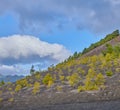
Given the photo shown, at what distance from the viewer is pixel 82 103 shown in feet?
81.3

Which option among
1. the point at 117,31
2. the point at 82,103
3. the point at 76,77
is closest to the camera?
the point at 82,103

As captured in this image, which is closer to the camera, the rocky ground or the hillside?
the rocky ground

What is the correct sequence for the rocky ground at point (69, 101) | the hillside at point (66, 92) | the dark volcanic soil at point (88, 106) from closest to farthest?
the dark volcanic soil at point (88, 106) → the rocky ground at point (69, 101) → the hillside at point (66, 92)

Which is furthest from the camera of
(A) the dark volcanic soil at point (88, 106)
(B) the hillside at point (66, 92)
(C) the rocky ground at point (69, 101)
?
(B) the hillside at point (66, 92)

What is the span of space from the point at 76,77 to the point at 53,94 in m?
4.58

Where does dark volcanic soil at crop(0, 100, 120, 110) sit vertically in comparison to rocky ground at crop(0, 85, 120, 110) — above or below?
below

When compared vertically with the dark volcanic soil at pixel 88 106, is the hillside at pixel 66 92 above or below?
above

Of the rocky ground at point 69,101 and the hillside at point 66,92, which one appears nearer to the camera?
the rocky ground at point 69,101

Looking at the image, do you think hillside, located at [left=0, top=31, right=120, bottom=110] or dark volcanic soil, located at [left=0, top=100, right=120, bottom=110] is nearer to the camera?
dark volcanic soil, located at [left=0, top=100, right=120, bottom=110]

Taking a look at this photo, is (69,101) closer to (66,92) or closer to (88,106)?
(66,92)

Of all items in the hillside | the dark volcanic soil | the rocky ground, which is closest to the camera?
the dark volcanic soil

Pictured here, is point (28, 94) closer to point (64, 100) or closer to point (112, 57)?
point (64, 100)

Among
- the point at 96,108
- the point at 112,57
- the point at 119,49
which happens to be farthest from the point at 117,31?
the point at 96,108

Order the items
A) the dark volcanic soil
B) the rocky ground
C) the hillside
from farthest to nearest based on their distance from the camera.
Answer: the hillside
the rocky ground
the dark volcanic soil
